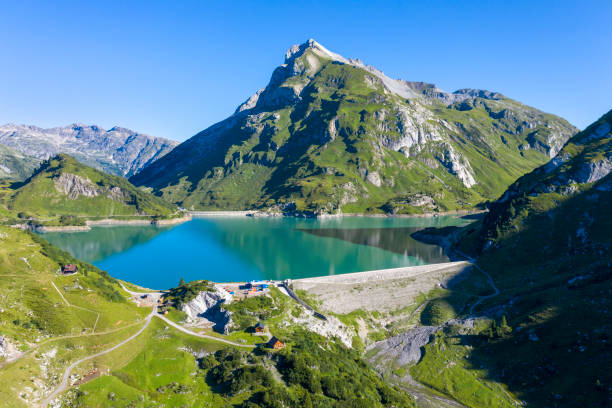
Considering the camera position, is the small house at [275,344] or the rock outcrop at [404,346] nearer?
the small house at [275,344]

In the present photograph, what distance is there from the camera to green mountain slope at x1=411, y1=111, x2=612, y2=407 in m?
69.9

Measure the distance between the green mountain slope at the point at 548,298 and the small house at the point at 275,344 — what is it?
33.1 meters

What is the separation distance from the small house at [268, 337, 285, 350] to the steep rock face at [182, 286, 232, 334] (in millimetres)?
12114

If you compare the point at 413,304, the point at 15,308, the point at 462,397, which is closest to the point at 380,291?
the point at 413,304

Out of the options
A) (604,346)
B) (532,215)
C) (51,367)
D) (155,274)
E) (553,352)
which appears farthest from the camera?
(532,215)

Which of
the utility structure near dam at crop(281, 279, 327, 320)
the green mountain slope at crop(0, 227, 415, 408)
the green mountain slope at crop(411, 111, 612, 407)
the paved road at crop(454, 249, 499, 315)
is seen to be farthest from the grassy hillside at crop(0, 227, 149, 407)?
the paved road at crop(454, 249, 499, 315)

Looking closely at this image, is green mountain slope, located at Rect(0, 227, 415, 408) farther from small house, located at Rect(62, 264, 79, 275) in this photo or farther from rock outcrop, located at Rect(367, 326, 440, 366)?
rock outcrop, located at Rect(367, 326, 440, 366)

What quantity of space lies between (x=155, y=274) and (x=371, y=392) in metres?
102

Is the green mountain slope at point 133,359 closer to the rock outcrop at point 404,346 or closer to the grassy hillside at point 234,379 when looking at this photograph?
the grassy hillside at point 234,379

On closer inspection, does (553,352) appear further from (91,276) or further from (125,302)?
(91,276)

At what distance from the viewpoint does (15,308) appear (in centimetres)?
6203

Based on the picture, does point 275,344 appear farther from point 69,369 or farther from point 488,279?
point 488,279

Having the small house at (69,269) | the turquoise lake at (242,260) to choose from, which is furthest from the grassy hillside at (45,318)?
the turquoise lake at (242,260)

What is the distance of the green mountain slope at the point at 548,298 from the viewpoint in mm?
69875
